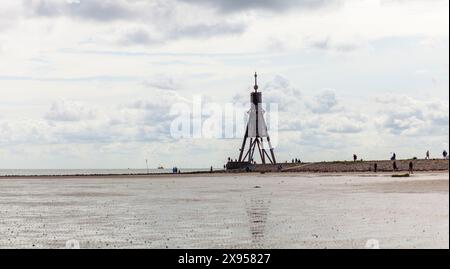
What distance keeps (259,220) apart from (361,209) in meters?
5.92

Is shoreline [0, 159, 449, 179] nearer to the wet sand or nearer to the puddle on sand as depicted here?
the wet sand

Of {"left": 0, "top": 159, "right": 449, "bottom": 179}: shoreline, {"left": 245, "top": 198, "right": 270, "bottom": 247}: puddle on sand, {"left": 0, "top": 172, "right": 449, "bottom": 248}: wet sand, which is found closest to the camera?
{"left": 0, "top": 172, "right": 449, "bottom": 248}: wet sand

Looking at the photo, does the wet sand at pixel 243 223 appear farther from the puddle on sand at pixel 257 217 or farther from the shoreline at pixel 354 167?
the shoreline at pixel 354 167

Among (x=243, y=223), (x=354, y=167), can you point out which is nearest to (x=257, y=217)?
(x=243, y=223)

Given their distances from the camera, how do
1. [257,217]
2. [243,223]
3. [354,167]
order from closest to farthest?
1. [243,223]
2. [257,217]
3. [354,167]

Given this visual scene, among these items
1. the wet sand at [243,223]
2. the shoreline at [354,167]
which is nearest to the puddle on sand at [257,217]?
the wet sand at [243,223]

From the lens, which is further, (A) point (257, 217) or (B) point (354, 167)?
(B) point (354, 167)

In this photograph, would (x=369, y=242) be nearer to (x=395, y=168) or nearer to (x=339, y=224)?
(x=339, y=224)

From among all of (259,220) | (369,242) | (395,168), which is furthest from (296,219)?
(395,168)

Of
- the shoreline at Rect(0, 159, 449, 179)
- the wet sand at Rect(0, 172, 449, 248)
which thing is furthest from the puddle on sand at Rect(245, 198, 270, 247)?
the shoreline at Rect(0, 159, 449, 179)

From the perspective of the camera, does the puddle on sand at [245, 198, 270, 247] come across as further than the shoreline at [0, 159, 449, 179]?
No

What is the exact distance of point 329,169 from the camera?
92562 millimetres

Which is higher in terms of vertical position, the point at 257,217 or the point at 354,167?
the point at 354,167

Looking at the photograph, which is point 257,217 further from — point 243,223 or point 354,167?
point 354,167
